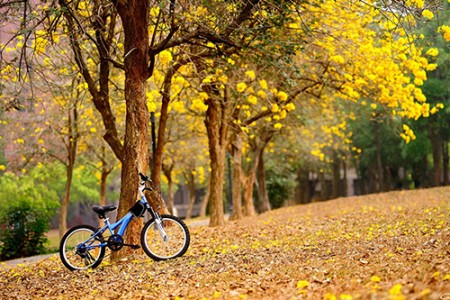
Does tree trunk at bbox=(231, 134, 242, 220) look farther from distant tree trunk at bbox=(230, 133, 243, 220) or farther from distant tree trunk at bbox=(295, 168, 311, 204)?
distant tree trunk at bbox=(295, 168, 311, 204)

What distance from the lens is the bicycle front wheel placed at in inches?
448

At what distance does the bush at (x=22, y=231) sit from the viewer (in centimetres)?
2127

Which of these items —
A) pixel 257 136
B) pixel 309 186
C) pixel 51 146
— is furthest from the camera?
pixel 309 186

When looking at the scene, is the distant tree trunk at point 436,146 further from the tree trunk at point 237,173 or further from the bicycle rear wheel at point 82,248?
the bicycle rear wheel at point 82,248

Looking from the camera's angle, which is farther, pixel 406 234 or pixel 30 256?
pixel 30 256

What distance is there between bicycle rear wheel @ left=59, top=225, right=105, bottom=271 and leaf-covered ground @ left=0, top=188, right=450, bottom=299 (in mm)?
201

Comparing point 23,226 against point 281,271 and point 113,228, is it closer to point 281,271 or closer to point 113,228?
point 113,228

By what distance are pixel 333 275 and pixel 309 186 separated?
49.5 metres

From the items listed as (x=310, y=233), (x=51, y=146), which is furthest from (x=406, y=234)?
(x=51, y=146)

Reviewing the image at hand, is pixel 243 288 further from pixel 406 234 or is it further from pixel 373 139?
pixel 373 139

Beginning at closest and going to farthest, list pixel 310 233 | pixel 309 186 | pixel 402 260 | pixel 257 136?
pixel 402 260, pixel 310 233, pixel 257 136, pixel 309 186

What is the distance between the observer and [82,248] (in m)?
11.6

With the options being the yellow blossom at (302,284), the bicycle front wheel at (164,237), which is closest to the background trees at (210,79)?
the bicycle front wheel at (164,237)

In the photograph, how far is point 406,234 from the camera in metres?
13.0
